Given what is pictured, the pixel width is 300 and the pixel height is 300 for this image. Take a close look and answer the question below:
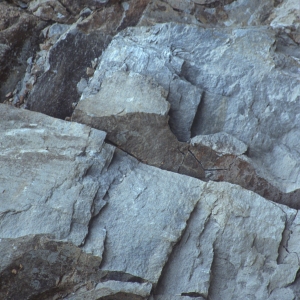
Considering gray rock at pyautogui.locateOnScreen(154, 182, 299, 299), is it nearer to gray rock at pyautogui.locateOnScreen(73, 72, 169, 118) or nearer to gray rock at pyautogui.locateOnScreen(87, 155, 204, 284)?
gray rock at pyautogui.locateOnScreen(87, 155, 204, 284)

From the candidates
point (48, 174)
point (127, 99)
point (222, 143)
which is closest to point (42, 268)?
point (48, 174)

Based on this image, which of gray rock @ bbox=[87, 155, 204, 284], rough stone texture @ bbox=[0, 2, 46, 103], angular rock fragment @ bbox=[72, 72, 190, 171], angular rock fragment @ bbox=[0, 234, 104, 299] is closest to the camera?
angular rock fragment @ bbox=[0, 234, 104, 299]

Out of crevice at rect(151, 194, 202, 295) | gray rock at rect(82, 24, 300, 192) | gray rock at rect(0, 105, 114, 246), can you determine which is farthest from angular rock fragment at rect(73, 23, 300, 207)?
crevice at rect(151, 194, 202, 295)

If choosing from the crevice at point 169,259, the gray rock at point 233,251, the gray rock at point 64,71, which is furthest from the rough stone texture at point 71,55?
the gray rock at point 233,251

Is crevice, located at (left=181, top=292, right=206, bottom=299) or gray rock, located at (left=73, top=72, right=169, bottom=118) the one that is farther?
gray rock, located at (left=73, top=72, right=169, bottom=118)

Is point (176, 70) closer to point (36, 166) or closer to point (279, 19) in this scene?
point (279, 19)

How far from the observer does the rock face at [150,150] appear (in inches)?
117

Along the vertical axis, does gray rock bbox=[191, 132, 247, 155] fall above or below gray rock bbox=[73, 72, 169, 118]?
below

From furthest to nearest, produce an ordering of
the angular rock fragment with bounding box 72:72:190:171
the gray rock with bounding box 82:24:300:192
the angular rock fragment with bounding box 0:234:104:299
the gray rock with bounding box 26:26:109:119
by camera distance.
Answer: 1. the gray rock with bounding box 26:26:109:119
2. the gray rock with bounding box 82:24:300:192
3. the angular rock fragment with bounding box 72:72:190:171
4. the angular rock fragment with bounding box 0:234:104:299

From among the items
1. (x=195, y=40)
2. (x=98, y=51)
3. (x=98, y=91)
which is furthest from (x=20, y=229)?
(x=195, y=40)

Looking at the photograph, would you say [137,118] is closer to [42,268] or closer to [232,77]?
[232,77]

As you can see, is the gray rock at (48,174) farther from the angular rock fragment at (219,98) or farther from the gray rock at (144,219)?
the angular rock fragment at (219,98)

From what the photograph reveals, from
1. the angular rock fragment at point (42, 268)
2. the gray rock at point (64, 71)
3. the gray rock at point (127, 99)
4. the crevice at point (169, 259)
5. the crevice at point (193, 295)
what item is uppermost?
the gray rock at point (64, 71)

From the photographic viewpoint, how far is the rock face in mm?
2963
